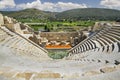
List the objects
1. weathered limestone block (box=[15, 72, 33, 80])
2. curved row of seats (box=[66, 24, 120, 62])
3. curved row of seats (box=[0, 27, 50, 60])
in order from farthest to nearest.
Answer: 1. curved row of seats (box=[0, 27, 50, 60])
2. curved row of seats (box=[66, 24, 120, 62])
3. weathered limestone block (box=[15, 72, 33, 80])

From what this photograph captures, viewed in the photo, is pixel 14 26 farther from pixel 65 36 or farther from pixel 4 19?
pixel 65 36

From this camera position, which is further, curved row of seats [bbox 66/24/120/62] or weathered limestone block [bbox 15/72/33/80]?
curved row of seats [bbox 66/24/120/62]

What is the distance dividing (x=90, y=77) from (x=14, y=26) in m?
23.0

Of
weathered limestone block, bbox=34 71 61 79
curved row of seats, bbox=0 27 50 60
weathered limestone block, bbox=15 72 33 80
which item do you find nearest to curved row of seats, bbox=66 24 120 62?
curved row of seats, bbox=0 27 50 60

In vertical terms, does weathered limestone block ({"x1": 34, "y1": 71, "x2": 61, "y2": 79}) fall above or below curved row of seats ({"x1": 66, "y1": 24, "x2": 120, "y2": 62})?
above

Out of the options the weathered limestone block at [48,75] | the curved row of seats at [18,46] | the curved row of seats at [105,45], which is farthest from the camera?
the curved row of seats at [18,46]

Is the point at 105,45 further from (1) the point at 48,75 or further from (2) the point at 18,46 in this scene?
(1) the point at 48,75

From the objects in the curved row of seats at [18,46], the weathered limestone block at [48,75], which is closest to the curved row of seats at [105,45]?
the curved row of seats at [18,46]

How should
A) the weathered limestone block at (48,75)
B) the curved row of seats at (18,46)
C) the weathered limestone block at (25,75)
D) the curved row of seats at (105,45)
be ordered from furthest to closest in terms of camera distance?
the curved row of seats at (18,46), the curved row of seats at (105,45), the weathered limestone block at (48,75), the weathered limestone block at (25,75)

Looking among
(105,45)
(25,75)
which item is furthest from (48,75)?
(105,45)

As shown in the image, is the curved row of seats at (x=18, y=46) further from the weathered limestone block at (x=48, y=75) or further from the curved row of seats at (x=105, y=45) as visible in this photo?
the weathered limestone block at (x=48, y=75)

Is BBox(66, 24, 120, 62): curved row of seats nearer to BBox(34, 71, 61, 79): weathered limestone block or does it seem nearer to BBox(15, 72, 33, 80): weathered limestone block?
BBox(34, 71, 61, 79): weathered limestone block

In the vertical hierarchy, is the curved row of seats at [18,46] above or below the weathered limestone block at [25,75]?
below

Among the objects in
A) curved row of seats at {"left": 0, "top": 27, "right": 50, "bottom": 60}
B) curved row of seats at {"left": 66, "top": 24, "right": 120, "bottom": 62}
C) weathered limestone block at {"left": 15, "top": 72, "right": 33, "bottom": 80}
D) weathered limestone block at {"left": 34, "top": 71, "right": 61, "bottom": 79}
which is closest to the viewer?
weathered limestone block at {"left": 15, "top": 72, "right": 33, "bottom": 80}
